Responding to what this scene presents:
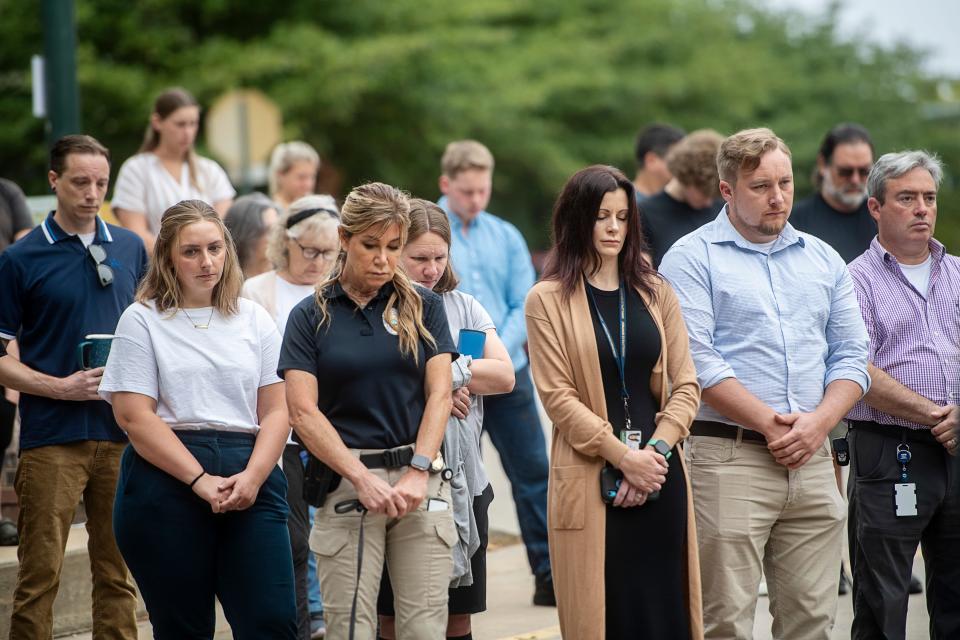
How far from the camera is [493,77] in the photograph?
25.2 m

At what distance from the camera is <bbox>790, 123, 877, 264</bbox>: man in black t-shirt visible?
6.89 m

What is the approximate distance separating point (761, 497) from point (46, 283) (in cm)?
307

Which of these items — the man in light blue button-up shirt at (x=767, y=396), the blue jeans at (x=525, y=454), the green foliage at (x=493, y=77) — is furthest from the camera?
the green foliage at (x=493, y=77)

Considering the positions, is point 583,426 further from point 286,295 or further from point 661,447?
point 286,295

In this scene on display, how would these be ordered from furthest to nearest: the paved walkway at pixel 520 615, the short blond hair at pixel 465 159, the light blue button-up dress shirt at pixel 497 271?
the short blond hair at pixel 465 159 < the light blue button-up dress shirt at pixel 497 271 < the paved walkway at pixel 520 615

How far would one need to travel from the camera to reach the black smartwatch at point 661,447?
4477 mm

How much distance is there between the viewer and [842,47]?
122ft

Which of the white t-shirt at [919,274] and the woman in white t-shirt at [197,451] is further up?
the white t-shirt at [919,274]

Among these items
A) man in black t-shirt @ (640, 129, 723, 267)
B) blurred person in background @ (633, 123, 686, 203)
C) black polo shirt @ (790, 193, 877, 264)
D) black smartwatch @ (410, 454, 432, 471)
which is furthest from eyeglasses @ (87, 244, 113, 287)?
blurred person in background @ (633, 123, 686, 203)

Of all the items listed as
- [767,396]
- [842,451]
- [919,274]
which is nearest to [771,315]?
[767,396]

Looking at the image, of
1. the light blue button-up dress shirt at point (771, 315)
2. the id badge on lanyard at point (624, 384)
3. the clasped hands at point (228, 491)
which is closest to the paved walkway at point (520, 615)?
the light blue button-up dress shirt at point (771, 315)

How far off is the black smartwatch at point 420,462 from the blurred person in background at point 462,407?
347 mm

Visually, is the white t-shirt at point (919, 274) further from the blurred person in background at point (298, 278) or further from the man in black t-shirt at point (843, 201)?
the blurred person in background at point (298, 278)

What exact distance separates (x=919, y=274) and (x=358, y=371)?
257 cm
